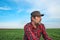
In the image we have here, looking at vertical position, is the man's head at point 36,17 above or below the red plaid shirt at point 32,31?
above

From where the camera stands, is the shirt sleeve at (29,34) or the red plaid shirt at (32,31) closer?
the shirt sleeve at (29,34)

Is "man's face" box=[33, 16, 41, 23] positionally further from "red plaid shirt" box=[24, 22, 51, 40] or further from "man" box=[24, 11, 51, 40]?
"red plaid shirt" box=[24, 22, 51, 40]

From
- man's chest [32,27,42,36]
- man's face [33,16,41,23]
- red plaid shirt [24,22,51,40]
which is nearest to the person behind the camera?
man's face [33,16,41,23]

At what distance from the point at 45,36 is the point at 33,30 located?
1.27 feet

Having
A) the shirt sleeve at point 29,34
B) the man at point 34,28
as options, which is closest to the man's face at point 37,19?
the man at point 34,28

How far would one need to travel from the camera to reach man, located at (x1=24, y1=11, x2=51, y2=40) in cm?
526

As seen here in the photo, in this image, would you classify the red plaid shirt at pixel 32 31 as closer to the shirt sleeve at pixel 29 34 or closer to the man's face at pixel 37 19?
the shirt sleeve at pixel 29 34

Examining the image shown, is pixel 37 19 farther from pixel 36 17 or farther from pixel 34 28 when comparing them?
pixel 34 28

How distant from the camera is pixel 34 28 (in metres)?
5.60

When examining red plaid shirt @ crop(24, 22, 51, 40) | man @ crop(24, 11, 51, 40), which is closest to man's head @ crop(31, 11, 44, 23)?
man @ crop(24, 11, 51, 40)

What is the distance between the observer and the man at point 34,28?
17.3 feet

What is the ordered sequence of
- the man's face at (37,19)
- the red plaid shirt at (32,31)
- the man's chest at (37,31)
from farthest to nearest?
1. the man's chest at (37,31)
2. the red plaid shirt at (32,31)
3. the man's face at (37,19)

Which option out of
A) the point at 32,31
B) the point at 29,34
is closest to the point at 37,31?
the point at 32,31

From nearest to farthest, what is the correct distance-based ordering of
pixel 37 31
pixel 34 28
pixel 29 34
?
pixel 29 34
pixel 34 28
pixel 37 31
